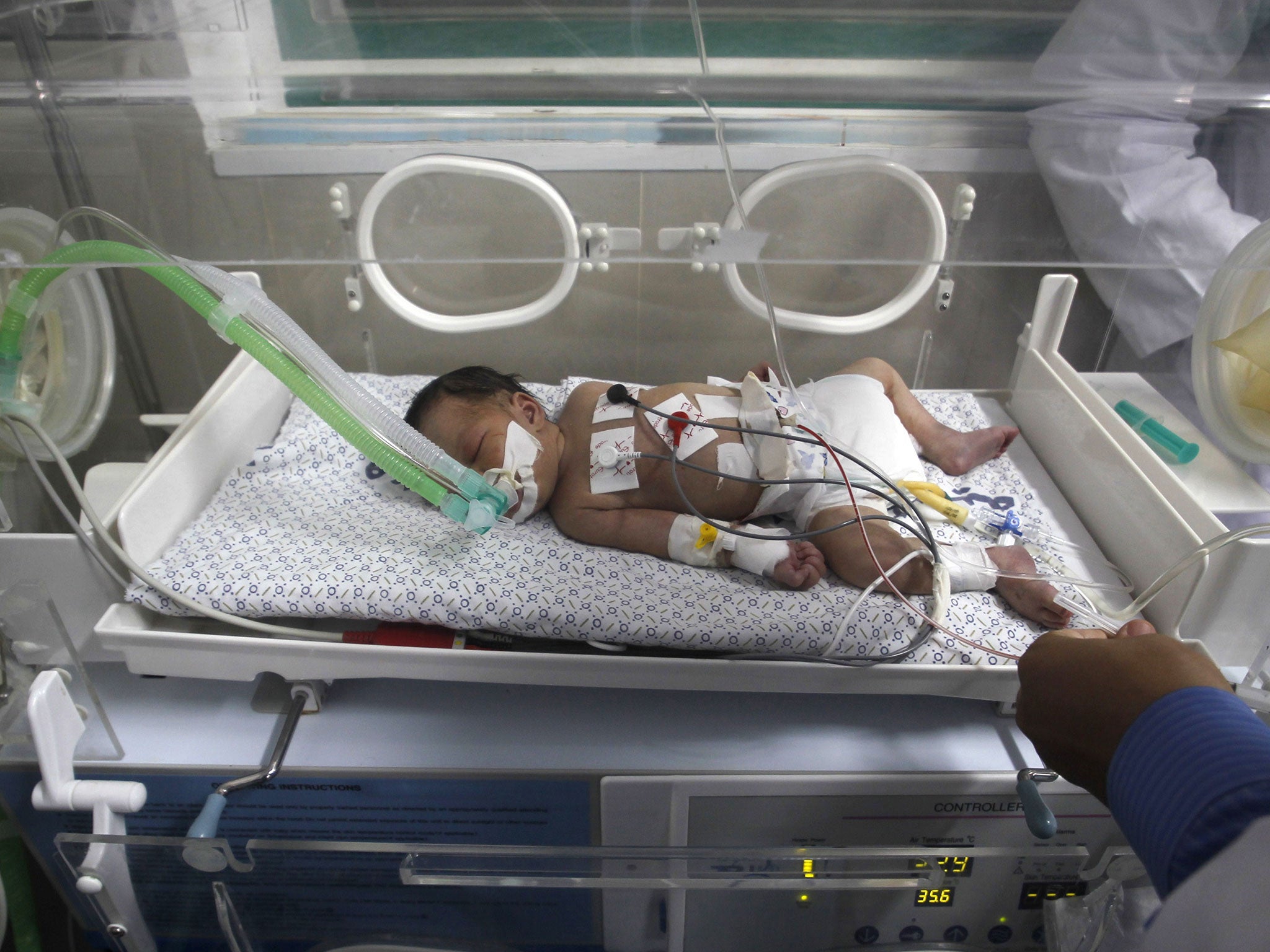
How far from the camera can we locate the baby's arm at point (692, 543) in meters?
1.12

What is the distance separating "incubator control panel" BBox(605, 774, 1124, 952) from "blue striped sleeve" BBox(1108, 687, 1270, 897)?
29 cm

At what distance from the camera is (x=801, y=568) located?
44.1 inches

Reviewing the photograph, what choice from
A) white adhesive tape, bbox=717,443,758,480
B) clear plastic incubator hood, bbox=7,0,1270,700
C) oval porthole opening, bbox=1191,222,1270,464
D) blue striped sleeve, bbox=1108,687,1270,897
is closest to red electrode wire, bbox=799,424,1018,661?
clear plastic incubator hood, bbox=7,0,1270,700

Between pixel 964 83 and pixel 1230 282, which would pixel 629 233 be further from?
pixel 1230 282

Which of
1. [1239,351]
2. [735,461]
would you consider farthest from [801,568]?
[1239,351]

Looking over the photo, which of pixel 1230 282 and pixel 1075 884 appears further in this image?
pixel 1230 282

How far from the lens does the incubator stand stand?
3.10 ft

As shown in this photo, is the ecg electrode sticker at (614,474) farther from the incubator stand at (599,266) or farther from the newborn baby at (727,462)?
the incubator stand at (599,266)

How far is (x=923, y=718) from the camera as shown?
41.1 inches

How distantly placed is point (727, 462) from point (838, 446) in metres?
0.18

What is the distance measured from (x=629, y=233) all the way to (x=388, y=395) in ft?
2.38

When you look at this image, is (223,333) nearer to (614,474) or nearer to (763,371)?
(614,474)

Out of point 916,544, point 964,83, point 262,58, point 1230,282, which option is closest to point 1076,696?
point 916,544

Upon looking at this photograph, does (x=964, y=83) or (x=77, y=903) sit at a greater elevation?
(x=964, y=83)
